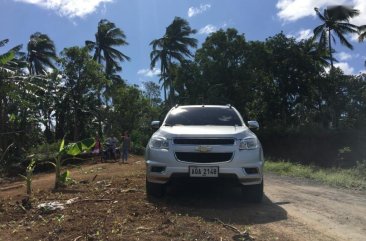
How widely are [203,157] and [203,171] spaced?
247 millimetres

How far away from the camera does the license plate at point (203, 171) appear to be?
749 centimetres

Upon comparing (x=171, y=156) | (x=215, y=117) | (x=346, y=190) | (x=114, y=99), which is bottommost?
(x=346, y=190)

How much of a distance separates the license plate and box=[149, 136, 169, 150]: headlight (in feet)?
1.89

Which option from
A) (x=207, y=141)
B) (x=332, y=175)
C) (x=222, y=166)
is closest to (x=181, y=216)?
(x=222, y=166)

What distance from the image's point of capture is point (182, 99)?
41.0 metres

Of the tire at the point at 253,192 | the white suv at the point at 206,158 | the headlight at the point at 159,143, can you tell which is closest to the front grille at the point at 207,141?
the white suv at the point at 206,158

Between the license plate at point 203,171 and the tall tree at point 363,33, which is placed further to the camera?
the tall tree at point 363,33

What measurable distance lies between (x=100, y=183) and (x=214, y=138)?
3700mm

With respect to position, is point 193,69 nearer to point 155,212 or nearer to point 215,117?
point 215,117

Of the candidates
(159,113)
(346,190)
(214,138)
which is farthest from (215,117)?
(159,113)

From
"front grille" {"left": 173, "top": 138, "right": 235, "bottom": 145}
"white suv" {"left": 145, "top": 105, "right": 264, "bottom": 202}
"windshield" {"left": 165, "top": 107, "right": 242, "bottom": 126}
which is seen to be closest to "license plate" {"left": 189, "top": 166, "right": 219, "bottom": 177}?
"white suv" {"left": 145, "top": 105, "right": 264, "bottom": 202}

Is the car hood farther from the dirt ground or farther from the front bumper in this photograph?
the dirt ground

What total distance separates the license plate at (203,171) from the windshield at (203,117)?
158 cm

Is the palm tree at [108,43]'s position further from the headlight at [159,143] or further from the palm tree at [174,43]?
the headlight at [159,143]
